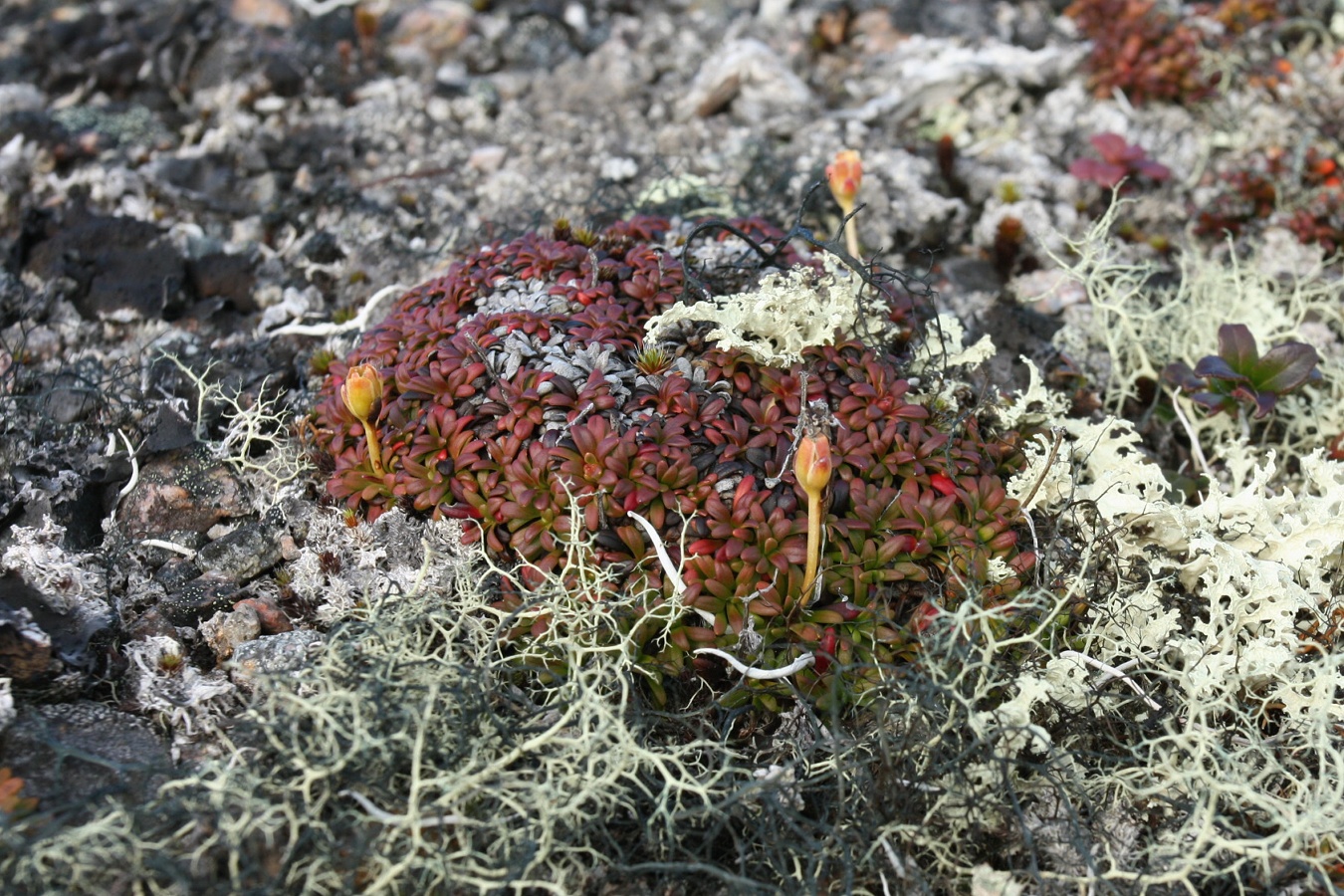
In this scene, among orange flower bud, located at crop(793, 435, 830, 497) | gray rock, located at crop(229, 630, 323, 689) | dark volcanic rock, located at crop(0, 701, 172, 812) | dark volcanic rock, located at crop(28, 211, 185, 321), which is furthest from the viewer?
dark volcanic rock, located at crop(28, 211, 185, 321)

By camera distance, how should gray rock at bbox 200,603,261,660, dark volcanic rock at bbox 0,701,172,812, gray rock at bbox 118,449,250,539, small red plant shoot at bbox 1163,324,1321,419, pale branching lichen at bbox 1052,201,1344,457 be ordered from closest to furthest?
dark volcanic rock at bbox 0,701,172,812, gray rock at bbox 200,603,261,660, gray rock at bbox 118,449,250,539, small red plant shoot at bbox 1163,324,1321,419, pale branching lichen at bbox 1052,201,1344,457

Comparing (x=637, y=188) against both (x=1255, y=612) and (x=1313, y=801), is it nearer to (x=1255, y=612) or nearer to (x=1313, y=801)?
(x=1255, y=612)

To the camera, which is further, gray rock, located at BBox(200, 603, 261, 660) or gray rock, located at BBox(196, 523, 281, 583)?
gray rock, located at BBox(196, 523, 281, 583)

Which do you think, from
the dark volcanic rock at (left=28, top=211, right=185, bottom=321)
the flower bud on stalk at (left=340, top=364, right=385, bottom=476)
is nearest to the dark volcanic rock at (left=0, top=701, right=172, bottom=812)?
the flower bud on stalk at (left=340, top=364, right=385, bottom=476)

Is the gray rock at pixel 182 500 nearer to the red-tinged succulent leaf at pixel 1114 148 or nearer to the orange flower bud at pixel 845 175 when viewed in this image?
the orange flower bud at pixel 845 175

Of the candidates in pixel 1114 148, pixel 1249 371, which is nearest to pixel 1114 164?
pixel 1114 148

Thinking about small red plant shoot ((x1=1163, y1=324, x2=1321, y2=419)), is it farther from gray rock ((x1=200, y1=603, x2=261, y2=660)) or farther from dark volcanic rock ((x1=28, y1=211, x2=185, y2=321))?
dark volcanic rock ((x1=28, y1=211, x2=185, y2=321))
